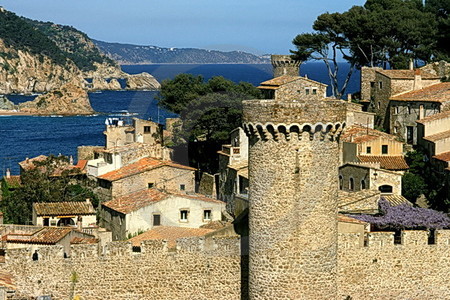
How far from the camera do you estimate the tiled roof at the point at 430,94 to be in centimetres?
4203

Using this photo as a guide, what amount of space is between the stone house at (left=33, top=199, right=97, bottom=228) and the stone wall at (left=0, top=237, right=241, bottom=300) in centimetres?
1288

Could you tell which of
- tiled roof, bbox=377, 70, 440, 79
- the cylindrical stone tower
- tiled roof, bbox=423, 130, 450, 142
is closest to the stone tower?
tiled roof, bbox=377, 70, 440, 79

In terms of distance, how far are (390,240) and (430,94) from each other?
72.1ft

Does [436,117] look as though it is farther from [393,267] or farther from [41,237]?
[41,237]

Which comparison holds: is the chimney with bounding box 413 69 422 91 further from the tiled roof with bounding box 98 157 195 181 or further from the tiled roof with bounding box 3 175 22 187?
the tiled roof with bounding box 3 175 22 187

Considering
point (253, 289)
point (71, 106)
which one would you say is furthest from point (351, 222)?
point (71, 106)

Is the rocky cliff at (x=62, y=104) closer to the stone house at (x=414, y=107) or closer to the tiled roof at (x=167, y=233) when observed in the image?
the stone house at (x=414, y=107)

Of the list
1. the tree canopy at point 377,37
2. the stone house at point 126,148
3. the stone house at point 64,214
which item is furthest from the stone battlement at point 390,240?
the tree canopy at point 377,37

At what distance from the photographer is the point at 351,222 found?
25531 mm

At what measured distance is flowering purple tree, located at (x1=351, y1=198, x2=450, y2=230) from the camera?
1166 inches

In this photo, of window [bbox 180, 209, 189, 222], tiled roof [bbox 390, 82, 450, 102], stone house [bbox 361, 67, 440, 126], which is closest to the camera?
window [bbox 180, 209, 189, 222]

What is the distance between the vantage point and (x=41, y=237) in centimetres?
2489

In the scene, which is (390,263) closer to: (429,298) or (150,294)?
(429,298)

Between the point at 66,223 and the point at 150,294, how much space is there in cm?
1427
